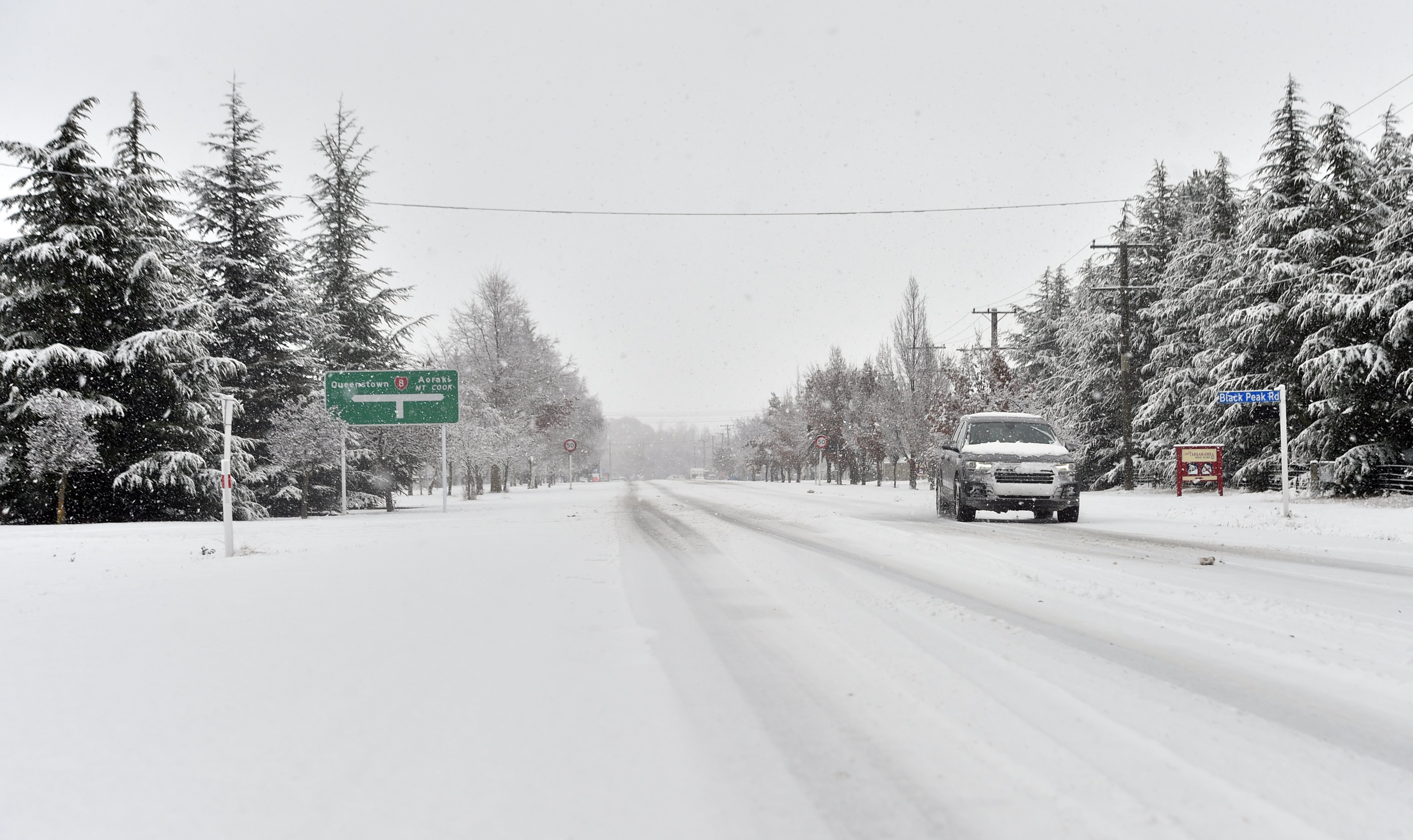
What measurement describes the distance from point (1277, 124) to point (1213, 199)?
760 centimetres

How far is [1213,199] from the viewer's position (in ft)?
107

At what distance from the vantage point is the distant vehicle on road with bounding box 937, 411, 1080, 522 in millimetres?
14797

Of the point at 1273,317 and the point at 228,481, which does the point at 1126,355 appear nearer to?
the point at 1273,317

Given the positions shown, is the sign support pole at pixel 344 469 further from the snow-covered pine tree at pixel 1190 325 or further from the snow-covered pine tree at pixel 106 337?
the snow-covered pine tree at pixel 1190 325

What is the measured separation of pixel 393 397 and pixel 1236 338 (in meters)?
27.3

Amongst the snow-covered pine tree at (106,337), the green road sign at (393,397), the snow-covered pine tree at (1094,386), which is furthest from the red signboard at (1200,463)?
the snow-covered pine tree at (106,337)

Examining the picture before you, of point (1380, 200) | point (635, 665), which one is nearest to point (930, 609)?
point (635, 665)

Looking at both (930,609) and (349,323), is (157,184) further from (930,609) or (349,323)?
(930,609)

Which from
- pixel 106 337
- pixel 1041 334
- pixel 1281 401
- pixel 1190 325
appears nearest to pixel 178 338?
pixel 106 337

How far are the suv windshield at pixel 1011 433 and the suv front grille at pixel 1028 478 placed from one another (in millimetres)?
1061

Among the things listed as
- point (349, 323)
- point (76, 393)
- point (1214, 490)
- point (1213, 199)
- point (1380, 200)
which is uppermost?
point (1213, 199)

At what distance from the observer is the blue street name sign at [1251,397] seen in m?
16.3

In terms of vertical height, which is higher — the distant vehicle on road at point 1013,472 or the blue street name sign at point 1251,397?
the blue street name sign at point 1251,397

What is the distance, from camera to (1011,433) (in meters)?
16.2
